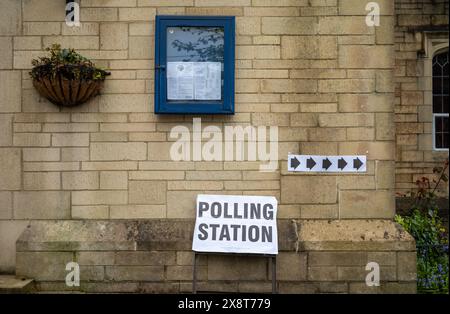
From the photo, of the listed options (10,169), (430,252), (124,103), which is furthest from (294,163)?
(10,169)

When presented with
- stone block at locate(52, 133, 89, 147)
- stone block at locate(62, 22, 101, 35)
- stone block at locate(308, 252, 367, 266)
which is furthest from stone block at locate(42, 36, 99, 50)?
stone block at locate(308, 252, 367, 266)

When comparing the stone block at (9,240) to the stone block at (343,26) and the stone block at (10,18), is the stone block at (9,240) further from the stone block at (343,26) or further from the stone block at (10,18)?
the stone block at (343,26)

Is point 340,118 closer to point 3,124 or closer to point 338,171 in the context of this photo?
point 338,171

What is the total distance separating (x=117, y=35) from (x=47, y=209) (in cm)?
196

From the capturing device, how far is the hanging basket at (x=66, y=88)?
17.2 feet

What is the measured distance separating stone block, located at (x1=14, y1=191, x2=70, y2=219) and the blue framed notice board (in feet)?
4.55

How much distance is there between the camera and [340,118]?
5.60 metres

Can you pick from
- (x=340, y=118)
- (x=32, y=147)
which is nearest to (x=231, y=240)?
(x=340, y=118)

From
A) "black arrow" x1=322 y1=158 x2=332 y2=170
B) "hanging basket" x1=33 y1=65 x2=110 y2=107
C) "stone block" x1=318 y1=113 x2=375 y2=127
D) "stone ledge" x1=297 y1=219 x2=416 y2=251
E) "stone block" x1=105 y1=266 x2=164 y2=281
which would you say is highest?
"hanging basket" x1=33 y1=65 x2=110 y2=107

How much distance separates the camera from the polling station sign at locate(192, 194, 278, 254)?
537 centimetres

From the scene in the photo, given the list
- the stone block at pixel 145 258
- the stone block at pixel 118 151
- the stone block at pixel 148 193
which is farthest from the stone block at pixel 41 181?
the stone block at pixel 145 258

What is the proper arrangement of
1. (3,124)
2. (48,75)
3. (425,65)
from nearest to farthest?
(48,75) → (3,124) → (425,65)

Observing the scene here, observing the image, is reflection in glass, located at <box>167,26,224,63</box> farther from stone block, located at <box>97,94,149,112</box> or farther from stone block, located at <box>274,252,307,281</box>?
stone block, located at <box>274,252,307,281</box>

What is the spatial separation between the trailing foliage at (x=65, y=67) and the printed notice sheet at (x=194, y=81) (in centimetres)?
74
